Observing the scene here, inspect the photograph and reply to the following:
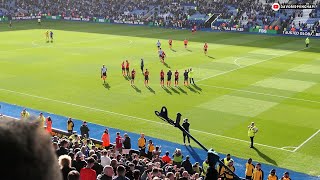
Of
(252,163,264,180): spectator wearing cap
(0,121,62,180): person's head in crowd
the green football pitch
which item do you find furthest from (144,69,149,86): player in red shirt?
(0,121,62,180): person's head in crowd

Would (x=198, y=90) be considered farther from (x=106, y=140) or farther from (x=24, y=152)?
(x=24, y=152)

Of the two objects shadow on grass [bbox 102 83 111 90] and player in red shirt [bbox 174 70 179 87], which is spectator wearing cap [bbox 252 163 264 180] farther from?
shadow on grass [bbox 102 83 111 90]

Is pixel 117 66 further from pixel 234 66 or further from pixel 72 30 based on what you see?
pixel 72 30

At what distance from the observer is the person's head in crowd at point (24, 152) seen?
1.40 m

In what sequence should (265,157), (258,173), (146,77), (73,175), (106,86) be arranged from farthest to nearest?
(106,86), (146,77), (265,157), (258,173), (73,175)

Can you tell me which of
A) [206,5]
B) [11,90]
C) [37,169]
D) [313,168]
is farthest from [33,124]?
[206,5]

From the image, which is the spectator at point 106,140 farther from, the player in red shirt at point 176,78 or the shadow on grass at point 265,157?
the player in red shirt at point 176,78

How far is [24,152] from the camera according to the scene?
1418mm

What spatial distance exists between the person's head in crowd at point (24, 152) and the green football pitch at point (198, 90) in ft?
59.3

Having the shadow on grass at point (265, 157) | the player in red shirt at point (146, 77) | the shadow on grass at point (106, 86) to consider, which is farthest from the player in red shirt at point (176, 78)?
the shadow on grass at point (265, 157)

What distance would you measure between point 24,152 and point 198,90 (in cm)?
2970

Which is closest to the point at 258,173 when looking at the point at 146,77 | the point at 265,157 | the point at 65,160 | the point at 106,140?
the point at 265,157

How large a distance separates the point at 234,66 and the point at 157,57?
8.55 metres

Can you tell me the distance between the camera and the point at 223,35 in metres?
63.4
